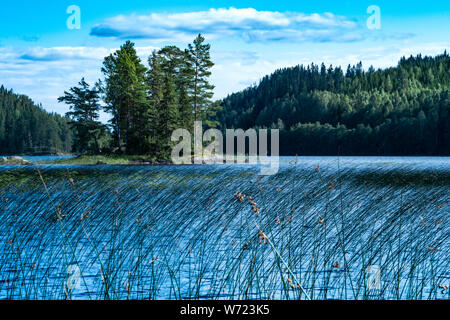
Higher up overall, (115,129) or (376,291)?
(115,129)

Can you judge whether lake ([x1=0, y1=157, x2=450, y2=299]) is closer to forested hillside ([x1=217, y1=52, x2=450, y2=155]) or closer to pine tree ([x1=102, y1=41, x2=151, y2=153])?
pine tree ([x1=102, y1=41, x2=151, y2=153])

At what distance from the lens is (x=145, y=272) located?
9992 millimetres

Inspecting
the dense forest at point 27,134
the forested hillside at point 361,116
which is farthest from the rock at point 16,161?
the dense forest at point 27,134

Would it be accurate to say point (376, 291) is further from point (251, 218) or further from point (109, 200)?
point (109, 200)

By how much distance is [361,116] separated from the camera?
131250 mm

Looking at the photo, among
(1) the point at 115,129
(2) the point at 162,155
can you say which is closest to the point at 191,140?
(2) the point at 162,155

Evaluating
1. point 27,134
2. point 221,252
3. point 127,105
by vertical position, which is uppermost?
point 127,105

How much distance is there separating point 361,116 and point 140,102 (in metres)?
86.9

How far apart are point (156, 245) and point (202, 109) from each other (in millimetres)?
56699

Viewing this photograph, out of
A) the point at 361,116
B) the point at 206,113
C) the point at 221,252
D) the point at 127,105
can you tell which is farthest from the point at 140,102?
the point at 361,116

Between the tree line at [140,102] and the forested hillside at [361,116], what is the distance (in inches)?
1963

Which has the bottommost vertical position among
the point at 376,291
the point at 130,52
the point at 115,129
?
the point at 376,291

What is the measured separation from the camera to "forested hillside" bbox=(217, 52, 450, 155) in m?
103

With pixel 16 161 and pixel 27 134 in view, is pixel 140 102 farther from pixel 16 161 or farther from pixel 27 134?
pixel 27 134
